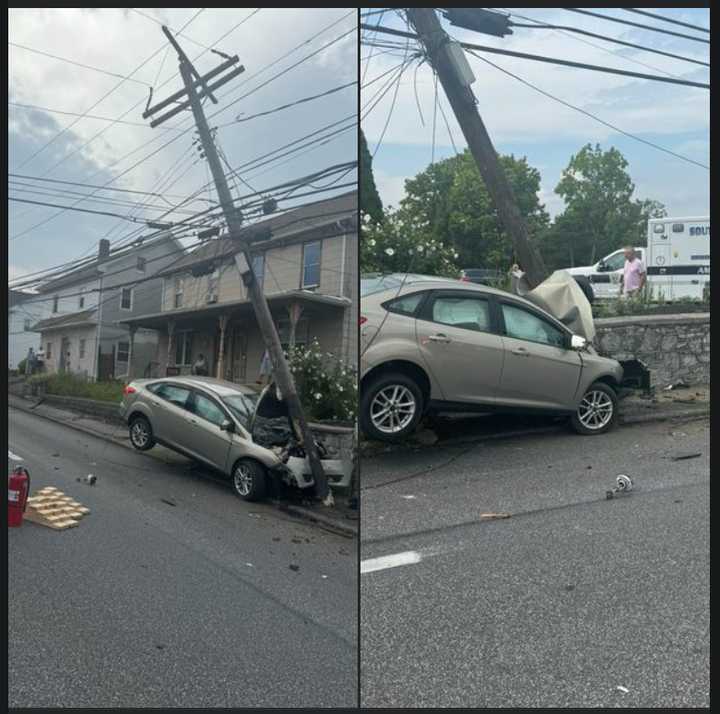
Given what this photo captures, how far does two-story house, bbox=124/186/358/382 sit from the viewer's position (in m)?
0.96

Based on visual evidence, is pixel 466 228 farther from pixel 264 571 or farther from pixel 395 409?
pixel 264 571

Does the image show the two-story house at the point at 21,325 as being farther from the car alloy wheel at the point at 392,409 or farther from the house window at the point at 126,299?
the car alloy wheel at the point at 392,409

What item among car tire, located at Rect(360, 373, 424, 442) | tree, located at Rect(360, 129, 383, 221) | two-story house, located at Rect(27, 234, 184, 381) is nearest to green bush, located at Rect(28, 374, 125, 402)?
two-story house, located at Rect(27, 234, 184, 381)

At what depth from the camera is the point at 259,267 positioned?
997 millimetres

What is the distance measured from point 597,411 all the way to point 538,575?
0.49 m

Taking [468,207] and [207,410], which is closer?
[207,410]

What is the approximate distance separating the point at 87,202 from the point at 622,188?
138cm

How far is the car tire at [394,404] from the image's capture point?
120 cm

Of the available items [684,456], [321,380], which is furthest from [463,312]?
[684,456]

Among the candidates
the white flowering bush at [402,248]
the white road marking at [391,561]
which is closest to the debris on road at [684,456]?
the white road marking at [391,561]

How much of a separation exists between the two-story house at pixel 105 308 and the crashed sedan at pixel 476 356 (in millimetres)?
399

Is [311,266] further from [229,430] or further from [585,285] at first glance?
[585,285]

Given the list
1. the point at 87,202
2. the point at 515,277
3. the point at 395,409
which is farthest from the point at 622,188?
the point at 87,202

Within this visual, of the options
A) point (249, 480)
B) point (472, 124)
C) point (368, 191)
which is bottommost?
point (249, 480)
